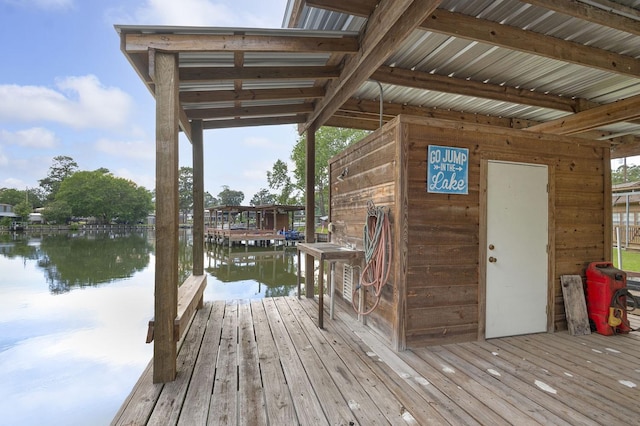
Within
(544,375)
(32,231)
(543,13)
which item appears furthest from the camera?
(32,231)

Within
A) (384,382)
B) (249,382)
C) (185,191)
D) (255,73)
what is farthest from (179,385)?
(185,191)

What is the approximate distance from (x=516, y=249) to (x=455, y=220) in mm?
787

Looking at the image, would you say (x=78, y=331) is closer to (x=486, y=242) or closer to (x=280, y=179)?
(x=486, y=242)

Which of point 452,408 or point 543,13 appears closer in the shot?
point 452,408

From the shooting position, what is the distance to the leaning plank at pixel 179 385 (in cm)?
166

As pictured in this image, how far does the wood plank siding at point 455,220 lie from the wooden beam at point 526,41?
0.72 m

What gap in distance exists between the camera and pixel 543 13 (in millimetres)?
1983

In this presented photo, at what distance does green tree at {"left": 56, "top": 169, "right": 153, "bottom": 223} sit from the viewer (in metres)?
36.5

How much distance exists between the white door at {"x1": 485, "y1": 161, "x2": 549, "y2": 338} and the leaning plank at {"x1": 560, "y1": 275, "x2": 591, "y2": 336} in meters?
0.23

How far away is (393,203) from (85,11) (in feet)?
106

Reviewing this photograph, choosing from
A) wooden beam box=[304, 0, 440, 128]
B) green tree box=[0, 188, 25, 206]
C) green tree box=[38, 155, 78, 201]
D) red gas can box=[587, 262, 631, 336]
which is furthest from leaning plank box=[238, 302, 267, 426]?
green tree box=[38, 155, 78, 201]

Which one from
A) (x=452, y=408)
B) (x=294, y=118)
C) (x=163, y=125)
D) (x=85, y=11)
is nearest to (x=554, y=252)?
(x=452, y=408)

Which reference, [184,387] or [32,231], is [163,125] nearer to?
[184,387]

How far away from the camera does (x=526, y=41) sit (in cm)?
214
